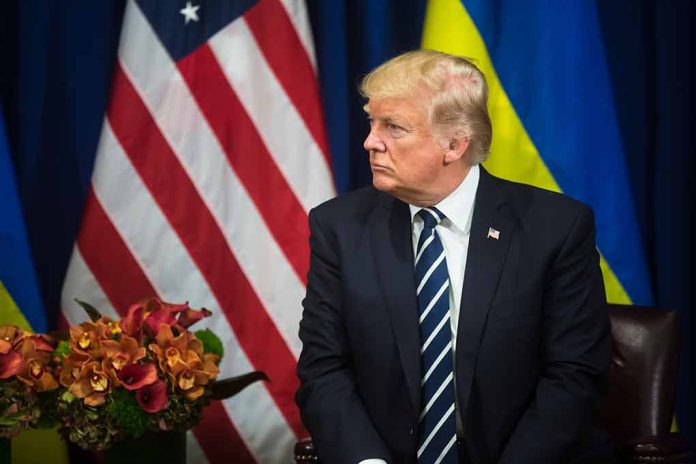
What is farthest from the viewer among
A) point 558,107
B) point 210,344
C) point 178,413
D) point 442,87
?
point 558,107

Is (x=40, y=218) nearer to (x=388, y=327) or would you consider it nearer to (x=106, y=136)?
(x=106, y=136)

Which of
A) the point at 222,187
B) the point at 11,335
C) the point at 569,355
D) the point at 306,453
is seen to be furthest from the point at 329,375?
the point at 222,187

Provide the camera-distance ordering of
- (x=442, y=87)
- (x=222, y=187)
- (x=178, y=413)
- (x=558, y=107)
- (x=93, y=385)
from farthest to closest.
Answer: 1. (x=222, y=187)
2. (x=558, y=107)
3. (x=178, y=413)
4. (x=93, y=385)
5. (x=442, y=87)

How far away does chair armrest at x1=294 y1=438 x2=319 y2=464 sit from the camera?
258cm

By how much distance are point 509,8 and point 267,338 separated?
1.34m

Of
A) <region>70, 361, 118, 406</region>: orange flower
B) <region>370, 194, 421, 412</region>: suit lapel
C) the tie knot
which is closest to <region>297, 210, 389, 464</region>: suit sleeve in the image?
<region>370, 194, 421, 412</region>: suit lapel

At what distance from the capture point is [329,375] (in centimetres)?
252

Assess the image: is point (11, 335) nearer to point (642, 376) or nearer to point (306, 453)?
point (306, 453)

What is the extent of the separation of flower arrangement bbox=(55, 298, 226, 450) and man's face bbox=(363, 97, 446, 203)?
857mm

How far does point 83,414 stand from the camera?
2.88 m

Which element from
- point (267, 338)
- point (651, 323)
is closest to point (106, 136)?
point (267, 338)

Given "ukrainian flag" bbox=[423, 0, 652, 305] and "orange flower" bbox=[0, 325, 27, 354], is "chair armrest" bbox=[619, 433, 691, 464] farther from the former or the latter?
"orange flower" bbox=[0, 325, 27, 354]

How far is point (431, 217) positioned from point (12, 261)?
59.8 inches

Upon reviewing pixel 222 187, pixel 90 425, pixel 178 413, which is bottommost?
pixel 178 413
